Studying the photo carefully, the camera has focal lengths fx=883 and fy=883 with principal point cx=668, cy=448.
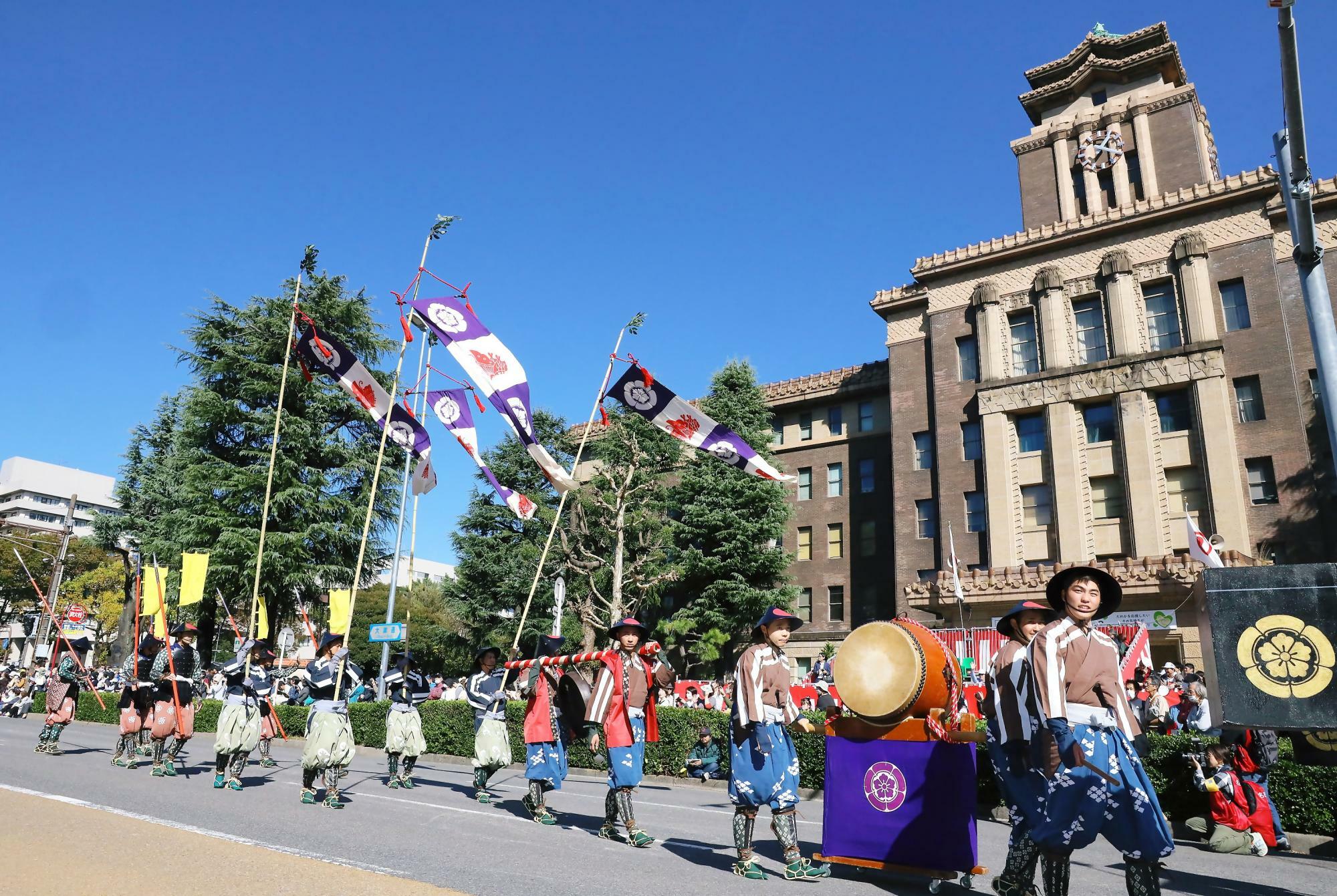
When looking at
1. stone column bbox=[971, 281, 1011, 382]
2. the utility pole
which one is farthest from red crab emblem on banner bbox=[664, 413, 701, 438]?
stone column bbox=[971, 281, 1011, 382]

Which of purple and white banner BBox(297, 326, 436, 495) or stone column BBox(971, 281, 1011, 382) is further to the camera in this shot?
stone column BBox(971, 281, 1011, 382)

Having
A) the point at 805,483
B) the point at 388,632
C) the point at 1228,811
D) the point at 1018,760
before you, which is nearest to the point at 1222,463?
the point at 805,483

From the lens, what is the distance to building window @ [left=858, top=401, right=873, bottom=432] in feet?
136

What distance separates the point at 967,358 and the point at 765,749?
3168 centimetres

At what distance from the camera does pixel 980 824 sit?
37.0 ft

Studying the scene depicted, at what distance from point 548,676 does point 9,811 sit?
215 inches

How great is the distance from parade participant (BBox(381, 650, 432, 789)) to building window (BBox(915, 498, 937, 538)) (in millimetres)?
26325

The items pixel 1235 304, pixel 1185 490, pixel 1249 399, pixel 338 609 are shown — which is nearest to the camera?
pixel 338 609

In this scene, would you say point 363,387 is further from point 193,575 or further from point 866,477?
point 866,477

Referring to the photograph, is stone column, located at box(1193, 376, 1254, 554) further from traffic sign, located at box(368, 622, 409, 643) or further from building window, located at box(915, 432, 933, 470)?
traffic sign, located at box(368, 622, 409, 643)

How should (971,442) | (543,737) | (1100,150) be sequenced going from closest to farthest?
(543,737), (971,442), (1100,150)

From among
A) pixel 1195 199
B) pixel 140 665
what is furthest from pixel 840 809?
pixel 1195 199

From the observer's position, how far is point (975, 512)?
34500 millimetres

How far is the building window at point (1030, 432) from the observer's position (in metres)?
33.6
